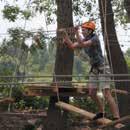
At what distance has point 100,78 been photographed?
671cm

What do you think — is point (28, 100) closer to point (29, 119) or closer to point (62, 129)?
point (29, 119)

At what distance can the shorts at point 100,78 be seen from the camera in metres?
6.63

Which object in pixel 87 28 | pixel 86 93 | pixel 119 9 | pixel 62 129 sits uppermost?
pixel 119 9

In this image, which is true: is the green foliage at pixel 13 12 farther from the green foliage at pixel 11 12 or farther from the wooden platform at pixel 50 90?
the wooden platform at pixel 50 90

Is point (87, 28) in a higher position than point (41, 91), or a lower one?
higher

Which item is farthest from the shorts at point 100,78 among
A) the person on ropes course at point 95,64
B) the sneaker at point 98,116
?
the sneaker at point 98,116

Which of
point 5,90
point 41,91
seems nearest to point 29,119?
point 5,90

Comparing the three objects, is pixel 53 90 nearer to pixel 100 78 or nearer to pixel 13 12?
pixel 100 78

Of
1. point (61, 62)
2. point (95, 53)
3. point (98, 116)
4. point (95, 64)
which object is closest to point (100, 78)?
point (95, 64)

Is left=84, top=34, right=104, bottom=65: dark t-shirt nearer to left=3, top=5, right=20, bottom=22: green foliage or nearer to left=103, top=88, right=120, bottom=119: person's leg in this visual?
left=103, top=88, right=120, bottom=119: person's leg

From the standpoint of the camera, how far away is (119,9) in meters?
11.8

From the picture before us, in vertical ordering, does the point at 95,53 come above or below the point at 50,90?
above

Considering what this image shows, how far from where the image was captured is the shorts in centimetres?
663

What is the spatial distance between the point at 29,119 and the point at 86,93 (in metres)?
3.85
